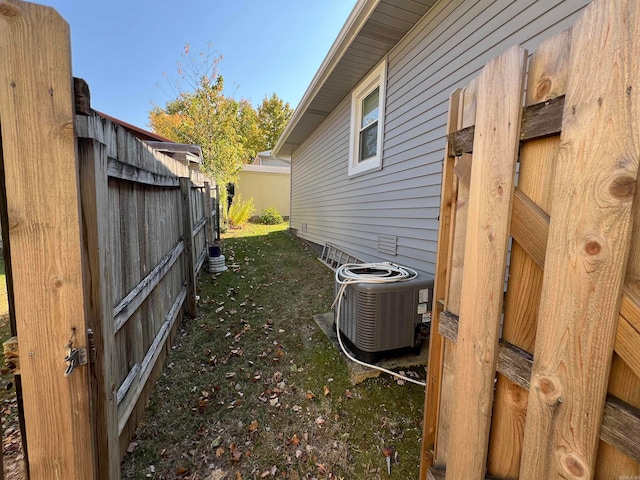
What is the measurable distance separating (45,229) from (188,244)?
2.92 m

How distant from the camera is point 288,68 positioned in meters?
21.4

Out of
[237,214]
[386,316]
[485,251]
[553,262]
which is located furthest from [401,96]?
[237,214]

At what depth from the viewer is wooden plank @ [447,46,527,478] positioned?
3.02 feet

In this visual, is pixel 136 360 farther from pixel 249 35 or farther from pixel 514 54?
pixel 249 35

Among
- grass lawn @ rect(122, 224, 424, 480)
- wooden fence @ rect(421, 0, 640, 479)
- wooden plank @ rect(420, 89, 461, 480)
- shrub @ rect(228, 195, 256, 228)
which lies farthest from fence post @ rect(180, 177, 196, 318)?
shrub @ rect(228, 195, 256, 228)

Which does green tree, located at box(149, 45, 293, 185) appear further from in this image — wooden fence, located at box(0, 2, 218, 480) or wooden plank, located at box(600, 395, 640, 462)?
wooden plank, located at box(600, 395, 640, 462)

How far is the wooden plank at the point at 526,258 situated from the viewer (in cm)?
84

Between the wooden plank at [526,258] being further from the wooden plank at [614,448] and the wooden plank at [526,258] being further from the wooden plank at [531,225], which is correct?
the wooden plank at [614,448]

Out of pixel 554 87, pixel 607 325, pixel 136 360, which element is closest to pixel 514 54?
pixel 554 87

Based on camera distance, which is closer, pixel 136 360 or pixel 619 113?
pixel 619 113

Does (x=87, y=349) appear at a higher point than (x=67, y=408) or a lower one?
higher

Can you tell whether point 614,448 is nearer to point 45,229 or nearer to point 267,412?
point 45,229

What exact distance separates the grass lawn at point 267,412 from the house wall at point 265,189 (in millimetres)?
13501

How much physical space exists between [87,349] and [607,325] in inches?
62.0
